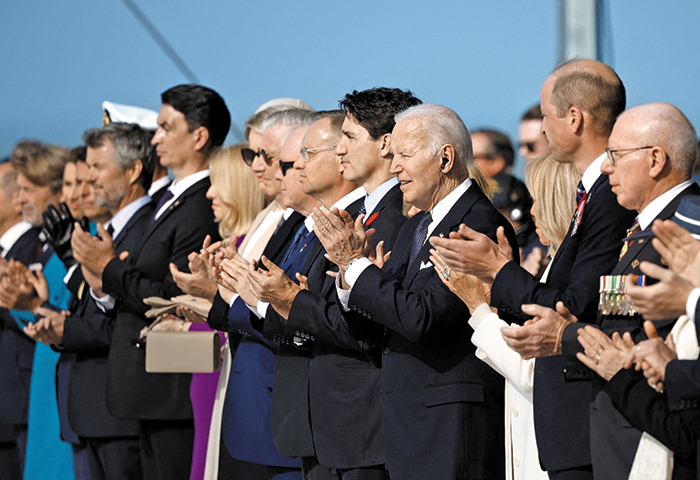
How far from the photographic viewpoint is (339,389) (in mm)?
3674

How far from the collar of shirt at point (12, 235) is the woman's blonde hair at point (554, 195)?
4637 millimetres

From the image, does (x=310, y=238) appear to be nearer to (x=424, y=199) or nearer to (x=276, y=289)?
(x=276, y=289)

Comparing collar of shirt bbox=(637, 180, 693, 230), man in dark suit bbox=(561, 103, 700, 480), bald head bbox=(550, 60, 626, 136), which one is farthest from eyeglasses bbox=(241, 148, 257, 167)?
collar of shirt bbox=(637, 180, 693, 230)

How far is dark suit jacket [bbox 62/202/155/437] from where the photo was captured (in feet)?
17.2

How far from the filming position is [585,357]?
2752 millimetres

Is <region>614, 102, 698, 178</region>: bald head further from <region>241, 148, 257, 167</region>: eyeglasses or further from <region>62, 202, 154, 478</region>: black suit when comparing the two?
<region>62, 202, 154, 478</region>: black suit

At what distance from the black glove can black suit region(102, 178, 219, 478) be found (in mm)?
811

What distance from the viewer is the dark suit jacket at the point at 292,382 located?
12.7 ft

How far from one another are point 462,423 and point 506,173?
332 centimetres

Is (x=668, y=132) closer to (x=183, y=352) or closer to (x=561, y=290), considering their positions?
(x=561, y=290)

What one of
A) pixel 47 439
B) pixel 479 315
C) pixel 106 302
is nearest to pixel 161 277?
pixel 106 302

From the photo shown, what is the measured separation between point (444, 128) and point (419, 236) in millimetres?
417

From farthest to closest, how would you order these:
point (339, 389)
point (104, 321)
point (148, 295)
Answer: point (104, 321), point (148, 295), point (339, 389)

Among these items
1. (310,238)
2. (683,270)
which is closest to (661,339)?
(683,270)
